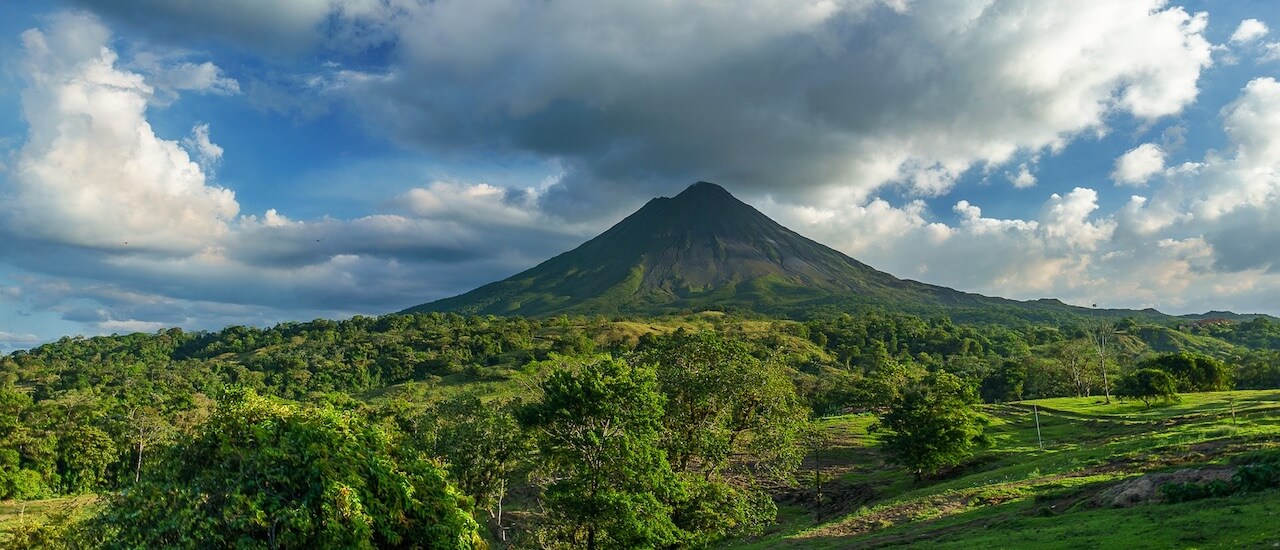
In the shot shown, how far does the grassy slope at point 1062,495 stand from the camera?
680 inches

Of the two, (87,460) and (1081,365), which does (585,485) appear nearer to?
(87,460)

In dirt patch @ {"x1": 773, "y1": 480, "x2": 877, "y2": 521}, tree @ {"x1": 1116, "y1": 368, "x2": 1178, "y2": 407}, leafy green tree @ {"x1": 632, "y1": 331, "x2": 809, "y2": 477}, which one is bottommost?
dirt patch @ {"x1": 773, "y1": 480, "x2": 877, "y2": 521}

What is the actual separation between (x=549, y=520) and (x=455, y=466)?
45.9ft

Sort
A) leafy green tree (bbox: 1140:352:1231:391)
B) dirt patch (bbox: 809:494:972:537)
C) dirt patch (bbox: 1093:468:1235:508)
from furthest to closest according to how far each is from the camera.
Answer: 1. leafy green tree (bbox: 1140:352:1231:391)
2. dirt patch (bbox: 809:494:972:537)
3. dirt patch (bbox: 1093:468:1235:508)

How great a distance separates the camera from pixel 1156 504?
67.1 feet

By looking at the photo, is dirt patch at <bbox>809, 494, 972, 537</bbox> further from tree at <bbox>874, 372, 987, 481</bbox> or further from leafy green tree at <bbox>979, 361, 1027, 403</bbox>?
leafy green tree at <bbox>979, 361, 1027, 403</bbox>

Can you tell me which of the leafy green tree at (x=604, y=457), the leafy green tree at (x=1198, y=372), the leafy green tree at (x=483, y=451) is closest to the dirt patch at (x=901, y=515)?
the leafy green tree at (x=604, y=457)

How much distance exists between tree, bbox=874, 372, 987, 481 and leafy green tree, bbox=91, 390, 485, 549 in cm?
3813

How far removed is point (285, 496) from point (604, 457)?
1389cm

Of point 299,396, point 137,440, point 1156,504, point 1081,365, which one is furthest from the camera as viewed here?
point 299,396

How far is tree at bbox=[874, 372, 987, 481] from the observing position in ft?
143

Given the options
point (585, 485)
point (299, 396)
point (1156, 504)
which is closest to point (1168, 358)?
point (1156, 504)

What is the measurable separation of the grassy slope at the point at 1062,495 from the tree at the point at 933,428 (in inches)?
76.7

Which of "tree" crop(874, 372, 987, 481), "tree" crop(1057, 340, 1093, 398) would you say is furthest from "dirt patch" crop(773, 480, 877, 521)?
"tree" crop(1057, 340, 1093, 398)
